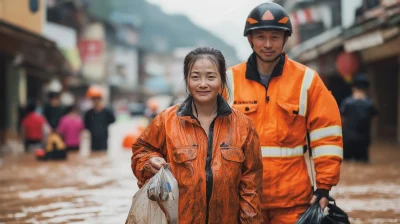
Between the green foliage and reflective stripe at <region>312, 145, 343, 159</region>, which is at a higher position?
the green foliage

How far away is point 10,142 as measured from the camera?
20.3m

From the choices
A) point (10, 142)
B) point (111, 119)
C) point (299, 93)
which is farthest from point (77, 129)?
point (299, 93)

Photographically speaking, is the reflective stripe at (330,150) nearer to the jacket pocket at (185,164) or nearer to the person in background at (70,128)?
the jacket pocket at (185,164)

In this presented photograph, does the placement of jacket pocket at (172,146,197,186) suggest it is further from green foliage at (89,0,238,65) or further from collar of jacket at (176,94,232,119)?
green foliage at (89,0,238,65)

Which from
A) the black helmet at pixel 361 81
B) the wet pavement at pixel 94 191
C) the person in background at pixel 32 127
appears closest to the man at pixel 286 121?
the wet pavement at pixel 94 191

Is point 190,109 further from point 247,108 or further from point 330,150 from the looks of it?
point 330,150

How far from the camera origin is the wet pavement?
627cm

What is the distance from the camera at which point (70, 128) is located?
1391 centimetres

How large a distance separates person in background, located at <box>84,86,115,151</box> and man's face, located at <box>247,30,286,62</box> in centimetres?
936

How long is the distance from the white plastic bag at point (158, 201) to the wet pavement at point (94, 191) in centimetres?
290

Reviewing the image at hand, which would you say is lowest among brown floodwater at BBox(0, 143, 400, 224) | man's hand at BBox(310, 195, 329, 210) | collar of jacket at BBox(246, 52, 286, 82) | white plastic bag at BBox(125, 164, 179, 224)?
brown floodwater at BBox(0, 143, 400, 224)

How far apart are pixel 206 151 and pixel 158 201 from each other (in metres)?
0.37

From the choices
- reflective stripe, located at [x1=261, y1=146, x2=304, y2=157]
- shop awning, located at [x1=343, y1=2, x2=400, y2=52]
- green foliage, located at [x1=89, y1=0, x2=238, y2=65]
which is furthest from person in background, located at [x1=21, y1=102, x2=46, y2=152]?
green foliage, located at [x1=89, y1=0, x2=238, y2=65]

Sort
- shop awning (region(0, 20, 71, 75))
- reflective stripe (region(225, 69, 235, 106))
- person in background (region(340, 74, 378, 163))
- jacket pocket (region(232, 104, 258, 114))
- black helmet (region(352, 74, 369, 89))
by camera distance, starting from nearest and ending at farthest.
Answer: jacket pocket (region(232, 104, 258, 114)), reflective stripe (region(225, 69, 235, 106)), black helmet (region(352, 74, 369, 89)), person in background (region(340, 74, 378, 163)), shop awning (region(0, 20, 71, 75))
